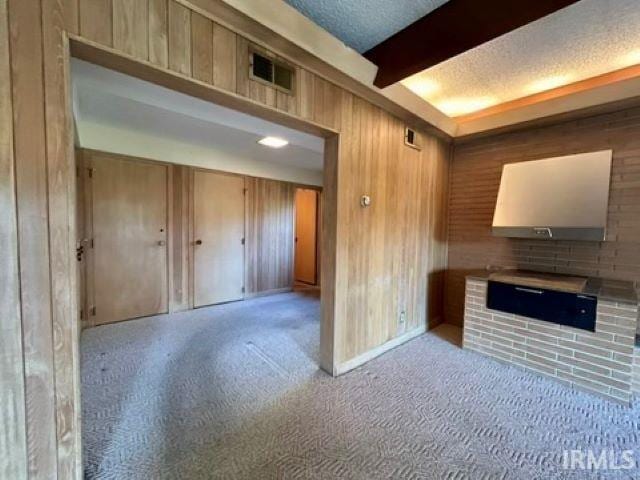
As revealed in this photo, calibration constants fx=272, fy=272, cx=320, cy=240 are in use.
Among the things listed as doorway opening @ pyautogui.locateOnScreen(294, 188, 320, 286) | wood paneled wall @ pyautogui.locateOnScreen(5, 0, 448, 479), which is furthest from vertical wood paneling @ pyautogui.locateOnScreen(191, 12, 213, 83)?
doorway opening @ pyautogui.locateOnScreen(294, 188, 320, 286)

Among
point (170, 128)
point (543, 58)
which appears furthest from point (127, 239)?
point (543, 58)

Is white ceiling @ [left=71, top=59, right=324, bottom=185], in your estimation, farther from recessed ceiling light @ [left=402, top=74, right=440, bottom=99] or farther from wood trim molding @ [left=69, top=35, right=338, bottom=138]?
recessed ceiling light @ [left=402, top=74, right=440, bottom=99]

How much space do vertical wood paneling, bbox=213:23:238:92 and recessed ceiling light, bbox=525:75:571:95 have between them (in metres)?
2.78

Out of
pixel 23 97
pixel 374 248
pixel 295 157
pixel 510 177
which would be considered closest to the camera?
pixel 23 97

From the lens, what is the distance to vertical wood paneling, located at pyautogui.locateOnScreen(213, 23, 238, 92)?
4.93ft

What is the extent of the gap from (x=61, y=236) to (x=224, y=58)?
1213 mm

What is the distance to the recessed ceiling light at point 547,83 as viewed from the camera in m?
2.52

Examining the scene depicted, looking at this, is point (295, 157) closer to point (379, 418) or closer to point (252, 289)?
point (252, 289)

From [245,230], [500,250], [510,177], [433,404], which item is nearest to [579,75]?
[510,177]

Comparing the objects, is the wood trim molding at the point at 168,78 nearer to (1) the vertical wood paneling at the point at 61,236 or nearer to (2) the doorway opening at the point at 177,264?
(1) the vertical wood paneling at the point at 61,236

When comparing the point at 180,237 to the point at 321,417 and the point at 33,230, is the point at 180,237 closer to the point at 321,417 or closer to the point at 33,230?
the point at 33,230

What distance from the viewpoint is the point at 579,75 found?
246cm

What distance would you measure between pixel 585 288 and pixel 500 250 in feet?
3.34

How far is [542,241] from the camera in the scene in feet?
9.62
